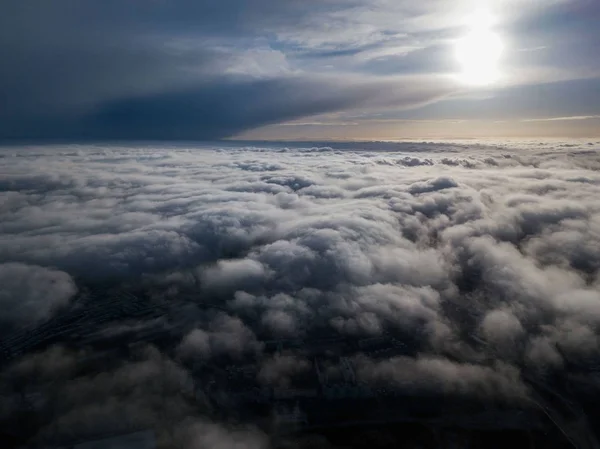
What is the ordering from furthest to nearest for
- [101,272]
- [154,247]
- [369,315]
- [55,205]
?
1. [55,205]
2. [154,247]
3. [101,272]
4. [369,315]

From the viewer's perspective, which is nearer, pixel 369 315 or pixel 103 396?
pixel 103 396

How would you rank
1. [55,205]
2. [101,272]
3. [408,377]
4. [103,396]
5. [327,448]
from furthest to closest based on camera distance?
[55,205], [101,272], [408,377], [103,396], [327,448]

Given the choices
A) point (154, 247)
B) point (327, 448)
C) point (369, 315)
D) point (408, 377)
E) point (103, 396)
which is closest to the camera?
point (327, 448)

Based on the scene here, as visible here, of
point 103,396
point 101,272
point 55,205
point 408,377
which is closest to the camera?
point 103,396

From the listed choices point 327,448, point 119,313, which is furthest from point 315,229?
point 327,448

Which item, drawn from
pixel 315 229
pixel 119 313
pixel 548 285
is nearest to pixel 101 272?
pixel 119 313

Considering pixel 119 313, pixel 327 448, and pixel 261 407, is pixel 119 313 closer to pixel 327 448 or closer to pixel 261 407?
pixel 261 407

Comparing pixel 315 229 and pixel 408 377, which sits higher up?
pixel 315 229

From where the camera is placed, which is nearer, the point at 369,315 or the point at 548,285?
the point at 369,315

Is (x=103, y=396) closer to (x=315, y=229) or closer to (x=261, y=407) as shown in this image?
(x=261, y=407)
